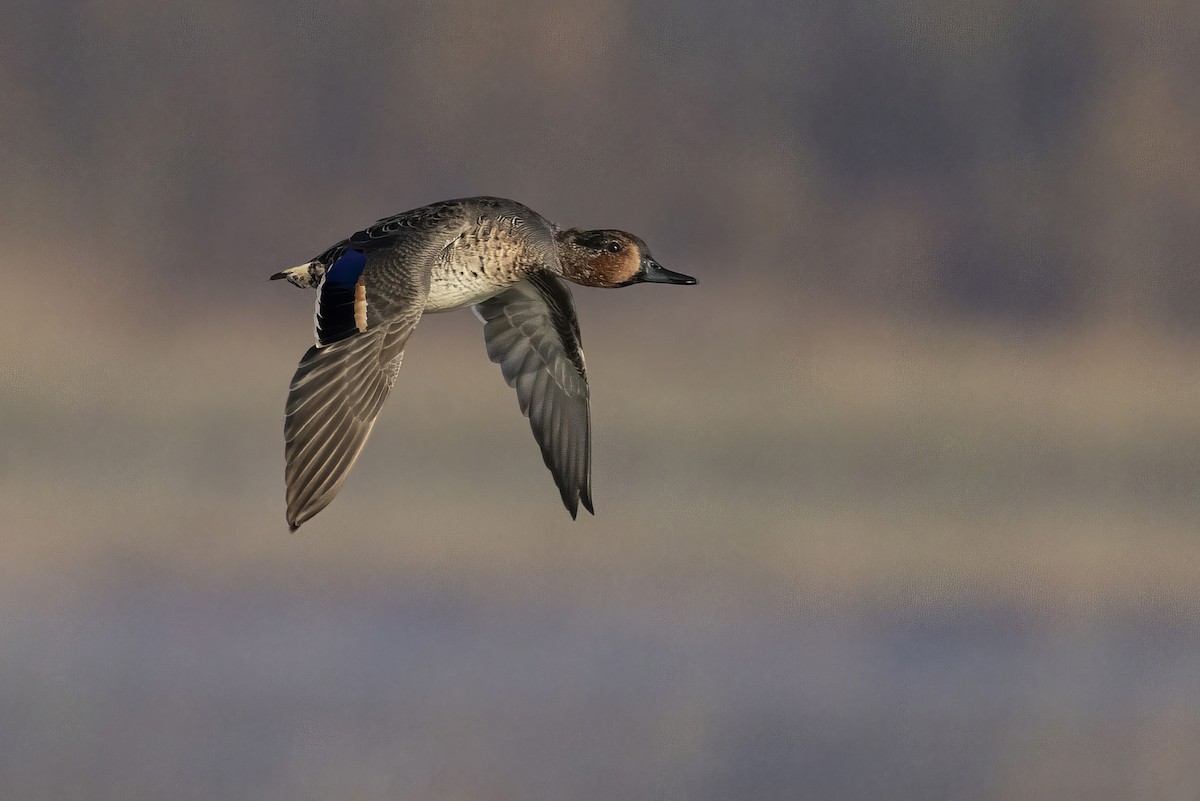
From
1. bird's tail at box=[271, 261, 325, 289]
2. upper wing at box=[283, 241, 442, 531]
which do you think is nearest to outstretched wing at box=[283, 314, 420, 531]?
upper wing at box=[283, 241, 442, 531]

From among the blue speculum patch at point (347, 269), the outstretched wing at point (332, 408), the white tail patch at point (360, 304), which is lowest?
the outstretched wing at point (332, 408)

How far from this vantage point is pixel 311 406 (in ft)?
7.52

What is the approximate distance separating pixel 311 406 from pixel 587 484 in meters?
0.69

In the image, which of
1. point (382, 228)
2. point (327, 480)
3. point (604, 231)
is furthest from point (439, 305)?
point (327, 480)

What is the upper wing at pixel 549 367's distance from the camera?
2871 mm

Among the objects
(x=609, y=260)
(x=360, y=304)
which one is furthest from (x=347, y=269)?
(x=609, y=260)

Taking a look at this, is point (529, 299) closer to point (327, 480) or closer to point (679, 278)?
point (679, 278)

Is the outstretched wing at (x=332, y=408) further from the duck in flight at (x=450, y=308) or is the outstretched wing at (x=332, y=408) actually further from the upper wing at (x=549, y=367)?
the upper wing at (x=549, y=367)

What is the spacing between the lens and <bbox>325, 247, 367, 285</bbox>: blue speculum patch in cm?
250

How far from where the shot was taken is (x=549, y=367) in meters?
2.95

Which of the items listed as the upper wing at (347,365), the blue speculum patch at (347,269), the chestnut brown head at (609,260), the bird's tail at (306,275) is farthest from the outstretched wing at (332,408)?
the chestnut brown head at (609,260)

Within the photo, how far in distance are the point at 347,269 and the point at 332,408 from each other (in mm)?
300

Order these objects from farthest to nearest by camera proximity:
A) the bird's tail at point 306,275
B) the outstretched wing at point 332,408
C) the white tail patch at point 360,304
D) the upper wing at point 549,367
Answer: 1. the upper wing at point 549,367
2. the bird's tail at point 306,275
3. the white tail patch at point 360,304
4. the outstretched wing at point 332,408

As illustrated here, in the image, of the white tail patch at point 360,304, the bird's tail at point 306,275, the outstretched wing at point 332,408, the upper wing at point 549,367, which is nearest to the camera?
the outstretched wing at point 332,408
